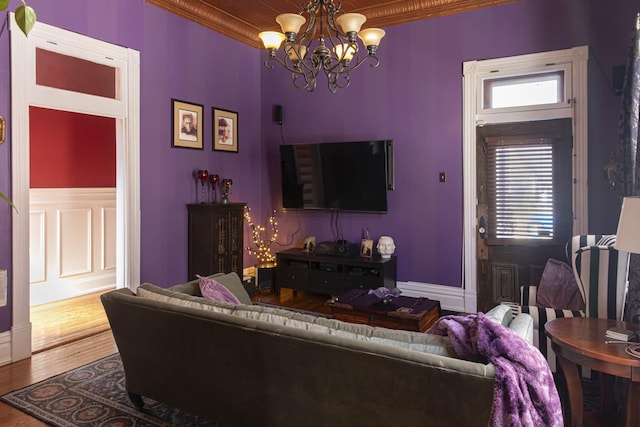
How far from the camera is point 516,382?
1.53m

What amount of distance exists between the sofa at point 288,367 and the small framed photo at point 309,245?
311 centimetres

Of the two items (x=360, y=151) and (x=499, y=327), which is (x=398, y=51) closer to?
(x=360, y=151)

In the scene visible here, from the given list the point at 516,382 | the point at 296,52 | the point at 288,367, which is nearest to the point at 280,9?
the point at 296,52

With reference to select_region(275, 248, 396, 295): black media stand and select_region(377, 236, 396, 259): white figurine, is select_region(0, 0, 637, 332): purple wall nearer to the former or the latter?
select_region(377, 236, 396, 259): white figurine

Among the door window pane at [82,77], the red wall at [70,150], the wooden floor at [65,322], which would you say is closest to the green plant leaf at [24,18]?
the wooden floor at [65,322]

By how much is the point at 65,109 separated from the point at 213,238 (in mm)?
1901

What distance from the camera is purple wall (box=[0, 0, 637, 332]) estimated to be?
14.0 feet

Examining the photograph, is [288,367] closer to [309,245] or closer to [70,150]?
[309,245]

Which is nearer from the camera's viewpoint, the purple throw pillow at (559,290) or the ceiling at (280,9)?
the purple throw pillow at (559,290)

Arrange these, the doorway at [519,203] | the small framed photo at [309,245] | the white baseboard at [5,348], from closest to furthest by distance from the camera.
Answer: the white baseboard at [5,348] → the doorway at [519,203] → the small framed photo at [309,245]

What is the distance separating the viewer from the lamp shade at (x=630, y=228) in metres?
2.08

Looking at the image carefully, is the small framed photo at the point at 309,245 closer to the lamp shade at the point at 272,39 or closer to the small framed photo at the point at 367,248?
the small framed photo at the point at 367,248

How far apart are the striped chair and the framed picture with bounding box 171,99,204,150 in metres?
3.91

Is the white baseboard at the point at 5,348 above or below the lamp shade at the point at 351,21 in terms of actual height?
below
